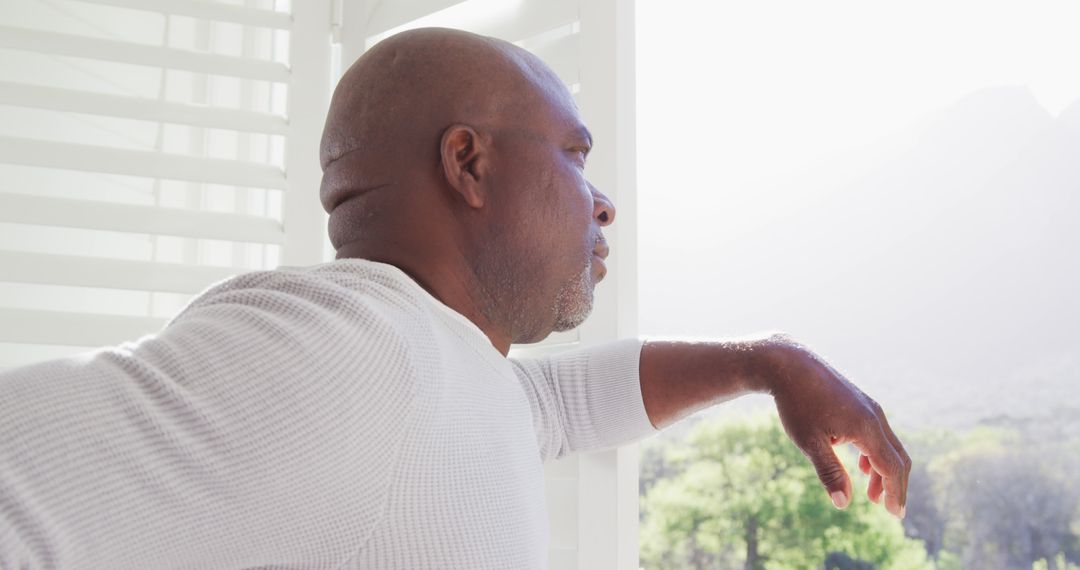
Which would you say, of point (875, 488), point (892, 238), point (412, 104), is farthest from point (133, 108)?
point (892, 238)

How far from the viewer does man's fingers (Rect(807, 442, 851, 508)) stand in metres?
0.86

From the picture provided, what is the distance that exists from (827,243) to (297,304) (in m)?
1.61

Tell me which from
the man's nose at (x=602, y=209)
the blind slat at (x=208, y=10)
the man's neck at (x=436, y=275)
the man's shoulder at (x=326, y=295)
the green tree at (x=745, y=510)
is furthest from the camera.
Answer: the green tree at (x=745, y=510)

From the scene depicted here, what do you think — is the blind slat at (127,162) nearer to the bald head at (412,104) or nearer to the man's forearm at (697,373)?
the bald head at (412,104)

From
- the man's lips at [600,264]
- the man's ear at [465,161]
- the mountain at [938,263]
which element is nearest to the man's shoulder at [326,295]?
the man's ear at [465,161]

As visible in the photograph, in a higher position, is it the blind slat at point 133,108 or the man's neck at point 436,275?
the blind slat at point 133,108

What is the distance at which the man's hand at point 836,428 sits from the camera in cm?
88

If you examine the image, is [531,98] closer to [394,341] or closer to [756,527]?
[394,341]

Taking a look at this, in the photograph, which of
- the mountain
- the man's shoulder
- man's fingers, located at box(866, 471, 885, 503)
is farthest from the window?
the man's shoulder

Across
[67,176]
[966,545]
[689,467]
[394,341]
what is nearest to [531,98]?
[394,341]

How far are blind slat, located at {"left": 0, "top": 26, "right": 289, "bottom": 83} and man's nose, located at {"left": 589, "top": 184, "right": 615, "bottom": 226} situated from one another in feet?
2.01

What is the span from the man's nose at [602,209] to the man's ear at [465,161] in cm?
14

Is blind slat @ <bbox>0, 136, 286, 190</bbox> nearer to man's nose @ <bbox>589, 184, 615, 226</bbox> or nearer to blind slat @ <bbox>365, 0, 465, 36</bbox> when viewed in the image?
blind slat @ <bbox>365, 0, 465, 36</bbox>

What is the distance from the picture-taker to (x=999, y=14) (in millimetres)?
1651
